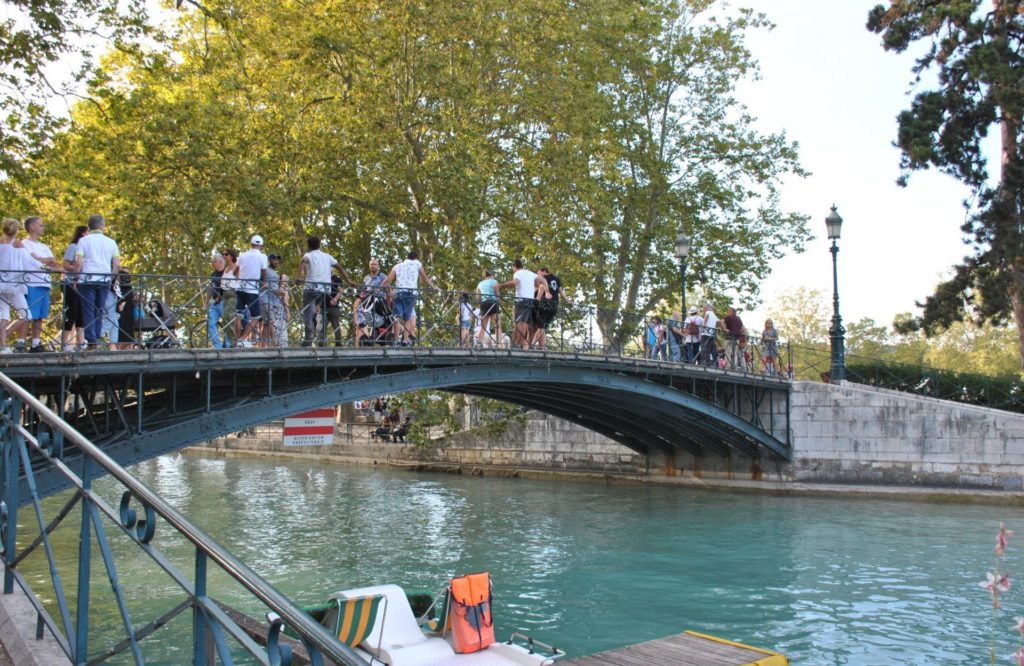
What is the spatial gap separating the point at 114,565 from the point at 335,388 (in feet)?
28.8

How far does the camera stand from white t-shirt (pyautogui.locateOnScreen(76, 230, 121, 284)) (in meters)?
9.12

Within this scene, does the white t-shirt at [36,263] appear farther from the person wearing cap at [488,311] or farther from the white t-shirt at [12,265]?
the person wearing cap at [488,311]

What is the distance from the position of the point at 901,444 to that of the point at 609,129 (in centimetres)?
1058

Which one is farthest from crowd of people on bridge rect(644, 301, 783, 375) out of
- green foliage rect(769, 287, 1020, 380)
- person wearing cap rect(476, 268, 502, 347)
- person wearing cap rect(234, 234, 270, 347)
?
green foliage rect(769, 287, 1020, 380)

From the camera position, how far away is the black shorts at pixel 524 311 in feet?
50.9

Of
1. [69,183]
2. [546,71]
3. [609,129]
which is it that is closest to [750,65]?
[609,129]

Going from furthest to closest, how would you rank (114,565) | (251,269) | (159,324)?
1. (251,269)
2. (159,324)
3. (114,565)

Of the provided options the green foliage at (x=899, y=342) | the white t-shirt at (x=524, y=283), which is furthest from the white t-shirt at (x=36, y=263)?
the green foliage at (x=899, y=342)

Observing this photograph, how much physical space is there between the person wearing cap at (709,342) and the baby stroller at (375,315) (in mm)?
7949

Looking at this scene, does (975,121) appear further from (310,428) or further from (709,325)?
(310,428)

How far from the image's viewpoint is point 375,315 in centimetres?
1307

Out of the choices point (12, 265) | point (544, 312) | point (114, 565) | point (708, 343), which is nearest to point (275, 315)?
point (12, 265)

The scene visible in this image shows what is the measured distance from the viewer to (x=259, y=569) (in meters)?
12.3

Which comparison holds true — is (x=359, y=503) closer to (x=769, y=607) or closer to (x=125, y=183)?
(x=125, y=183)
